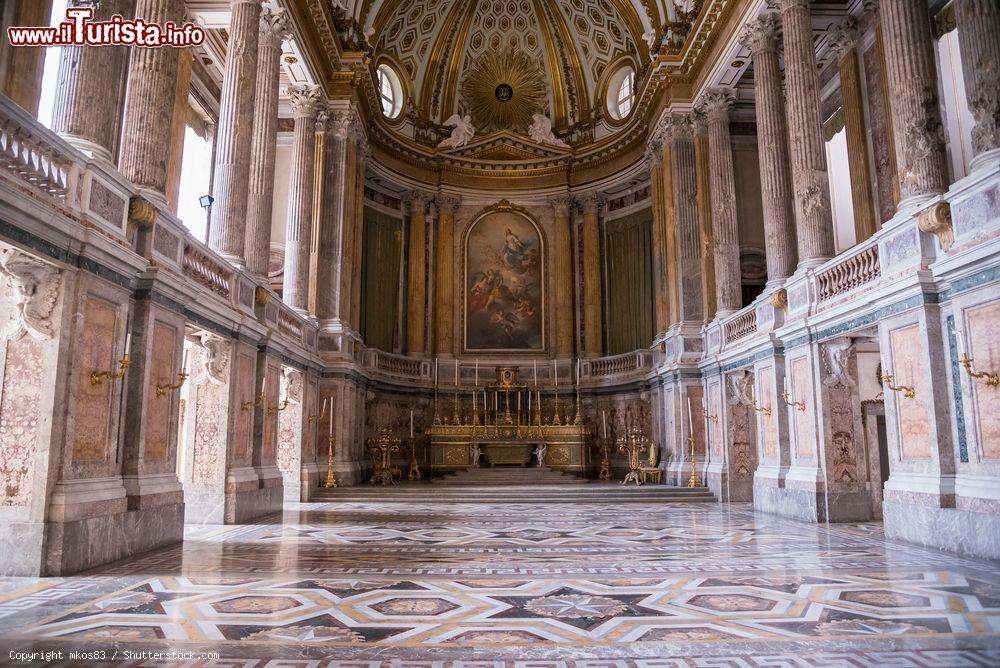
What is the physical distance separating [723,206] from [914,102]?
707 centimetres

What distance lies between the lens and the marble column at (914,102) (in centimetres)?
938

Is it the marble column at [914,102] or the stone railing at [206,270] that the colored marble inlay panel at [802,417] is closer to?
the marble column at [914,102]

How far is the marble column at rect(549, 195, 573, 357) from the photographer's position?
23.7m

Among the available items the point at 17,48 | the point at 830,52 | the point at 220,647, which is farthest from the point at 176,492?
the point at 830,52

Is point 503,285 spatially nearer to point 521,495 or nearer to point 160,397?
point 521,495

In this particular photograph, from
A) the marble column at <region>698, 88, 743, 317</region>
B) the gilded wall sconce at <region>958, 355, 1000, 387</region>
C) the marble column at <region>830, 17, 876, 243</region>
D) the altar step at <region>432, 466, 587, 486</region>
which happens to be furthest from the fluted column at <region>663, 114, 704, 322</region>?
the gilded wall sconce at <region>958, 355, 1000, 387</region>

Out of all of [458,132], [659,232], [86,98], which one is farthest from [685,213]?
[86,98]

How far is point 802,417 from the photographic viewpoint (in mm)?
12062

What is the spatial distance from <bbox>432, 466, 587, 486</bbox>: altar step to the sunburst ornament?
1277cm

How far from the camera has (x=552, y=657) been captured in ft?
13.4

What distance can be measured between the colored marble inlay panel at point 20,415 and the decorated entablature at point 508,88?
53.4ft

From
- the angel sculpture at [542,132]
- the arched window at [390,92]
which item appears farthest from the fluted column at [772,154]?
the arched window at [390,92]

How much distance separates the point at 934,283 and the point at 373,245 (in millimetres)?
17515

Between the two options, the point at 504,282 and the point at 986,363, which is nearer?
the point at 986,363
